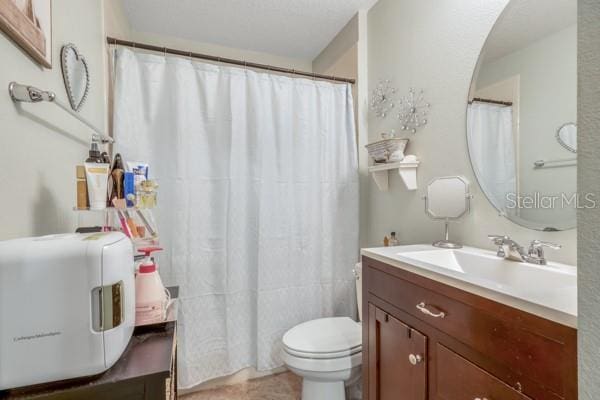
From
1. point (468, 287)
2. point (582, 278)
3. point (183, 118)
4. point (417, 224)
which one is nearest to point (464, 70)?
point (417, 224)

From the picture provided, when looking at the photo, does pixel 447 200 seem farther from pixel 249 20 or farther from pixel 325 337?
pixel 249 20

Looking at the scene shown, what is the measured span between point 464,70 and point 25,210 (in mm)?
1649

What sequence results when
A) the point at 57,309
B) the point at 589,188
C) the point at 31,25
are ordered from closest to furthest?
the point at 589,188 < the point at 57,309 < the point at 31,25

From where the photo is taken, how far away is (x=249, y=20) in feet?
6.63

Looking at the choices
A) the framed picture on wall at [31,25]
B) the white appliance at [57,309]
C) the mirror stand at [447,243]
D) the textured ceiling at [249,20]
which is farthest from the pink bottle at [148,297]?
A: the textured ceiling at [249,20]

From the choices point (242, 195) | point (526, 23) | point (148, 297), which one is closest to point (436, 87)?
point (526, 23)

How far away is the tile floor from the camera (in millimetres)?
1679

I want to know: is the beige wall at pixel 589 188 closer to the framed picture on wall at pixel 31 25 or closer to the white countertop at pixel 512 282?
the white countertop at pixel 512 282

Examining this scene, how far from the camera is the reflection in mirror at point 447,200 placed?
1.27m

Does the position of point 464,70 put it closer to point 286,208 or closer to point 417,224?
point 417,224

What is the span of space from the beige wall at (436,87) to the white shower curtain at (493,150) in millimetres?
48

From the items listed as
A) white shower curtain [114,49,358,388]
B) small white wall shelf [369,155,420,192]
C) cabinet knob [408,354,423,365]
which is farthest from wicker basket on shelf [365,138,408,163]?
cabinet knob [408,354,423,365]

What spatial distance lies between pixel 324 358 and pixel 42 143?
1363mm

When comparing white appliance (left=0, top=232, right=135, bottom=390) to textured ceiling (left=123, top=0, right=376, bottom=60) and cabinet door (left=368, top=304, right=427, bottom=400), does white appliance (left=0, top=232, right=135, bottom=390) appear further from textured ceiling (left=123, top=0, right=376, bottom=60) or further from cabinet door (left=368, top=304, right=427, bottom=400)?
textured ceiling (left=123, top=0, right=376, bottom=60)
